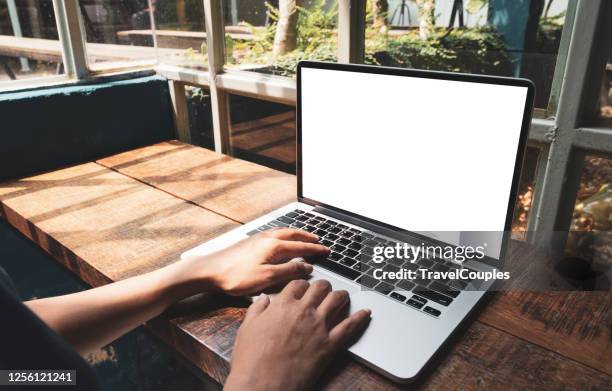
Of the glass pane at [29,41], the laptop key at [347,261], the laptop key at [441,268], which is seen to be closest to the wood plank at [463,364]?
the laptop key at [441,268]

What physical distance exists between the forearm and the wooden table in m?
0.04

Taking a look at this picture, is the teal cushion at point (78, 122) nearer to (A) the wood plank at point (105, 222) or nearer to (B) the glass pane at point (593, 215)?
(A) the wood plank at point (105, 222)

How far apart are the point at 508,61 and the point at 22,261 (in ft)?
5.85

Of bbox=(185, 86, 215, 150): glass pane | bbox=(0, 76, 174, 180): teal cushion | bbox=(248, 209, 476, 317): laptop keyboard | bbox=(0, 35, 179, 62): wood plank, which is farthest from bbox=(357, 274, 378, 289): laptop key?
bbox=(0, 35, 179, 62): wood plank

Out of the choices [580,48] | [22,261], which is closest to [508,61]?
[580,48]

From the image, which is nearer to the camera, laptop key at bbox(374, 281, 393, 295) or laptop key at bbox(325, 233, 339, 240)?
laptop key at bbox(374, 281, 393, 295)

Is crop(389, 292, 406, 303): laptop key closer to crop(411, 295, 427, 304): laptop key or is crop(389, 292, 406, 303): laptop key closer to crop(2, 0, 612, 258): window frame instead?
crop(411, 295, 427, 304): laptop key

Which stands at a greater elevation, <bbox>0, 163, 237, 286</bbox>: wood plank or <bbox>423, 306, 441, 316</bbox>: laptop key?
<bbox>423, 306, 441, 316</bbox>: laptop key

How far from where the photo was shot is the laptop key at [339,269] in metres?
0.81

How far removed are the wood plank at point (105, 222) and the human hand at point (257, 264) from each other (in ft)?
0.63

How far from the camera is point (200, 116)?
189 cm

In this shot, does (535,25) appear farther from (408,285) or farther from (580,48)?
(408,285)

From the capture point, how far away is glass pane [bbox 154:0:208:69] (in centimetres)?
179

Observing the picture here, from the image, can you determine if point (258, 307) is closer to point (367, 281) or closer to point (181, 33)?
point (367, 281)
